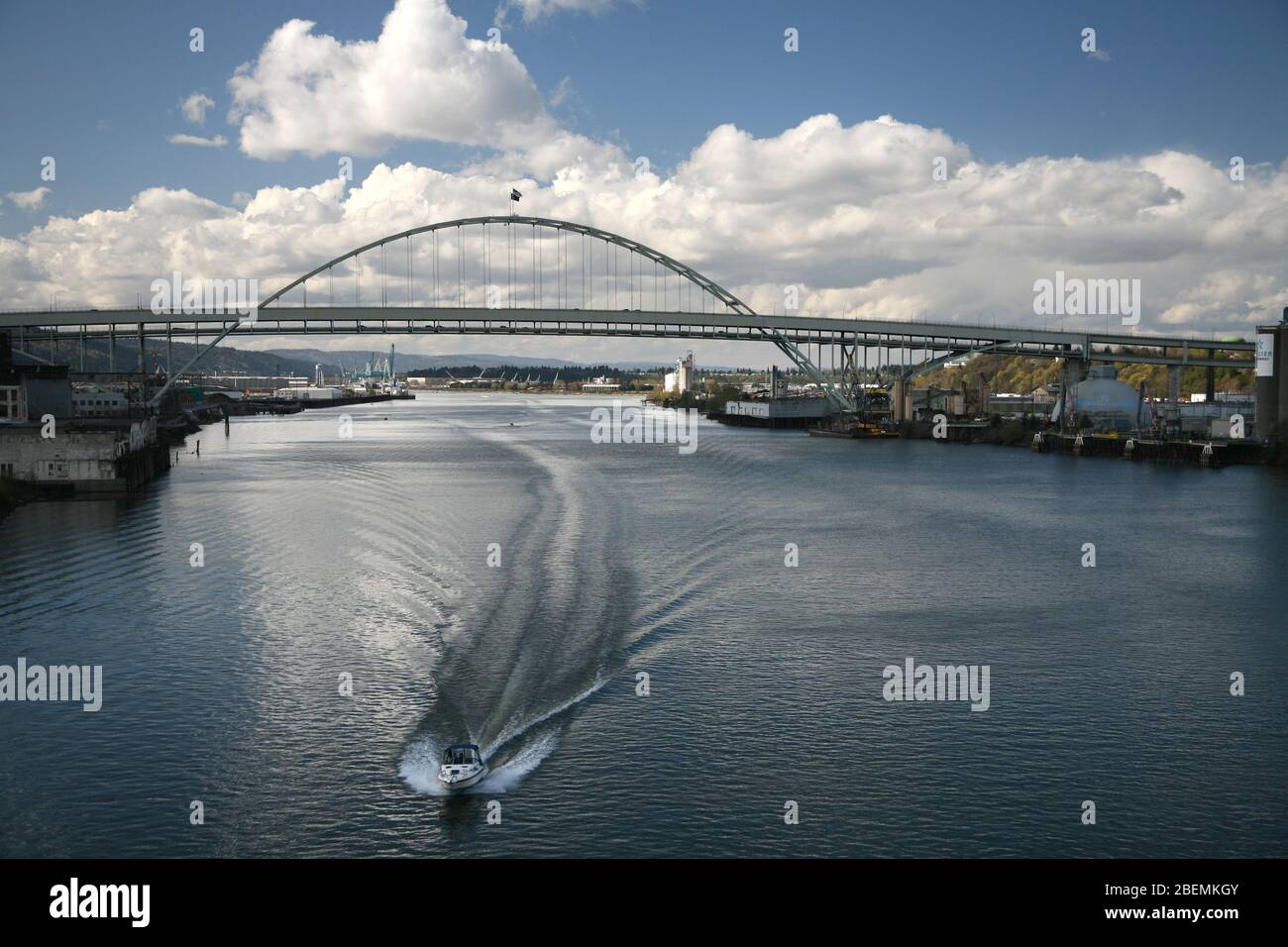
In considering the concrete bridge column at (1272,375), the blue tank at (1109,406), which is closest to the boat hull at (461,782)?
the concrete bridge column at (1272,375)

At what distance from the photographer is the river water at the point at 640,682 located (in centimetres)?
970

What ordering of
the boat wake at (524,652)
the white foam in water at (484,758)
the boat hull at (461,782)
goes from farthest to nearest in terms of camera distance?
the boat wake at (524,652) → the white foam in water at (484,758) → the boat hull at (461,782)

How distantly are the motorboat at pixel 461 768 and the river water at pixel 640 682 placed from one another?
0.14 meters

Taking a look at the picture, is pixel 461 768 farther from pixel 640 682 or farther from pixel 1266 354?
pixel 1266 354

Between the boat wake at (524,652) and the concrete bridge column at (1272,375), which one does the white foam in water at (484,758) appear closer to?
the boat wake at (524,652)

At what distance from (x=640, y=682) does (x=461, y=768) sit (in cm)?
372

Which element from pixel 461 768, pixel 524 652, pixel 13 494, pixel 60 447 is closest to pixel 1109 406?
pixel 60 447

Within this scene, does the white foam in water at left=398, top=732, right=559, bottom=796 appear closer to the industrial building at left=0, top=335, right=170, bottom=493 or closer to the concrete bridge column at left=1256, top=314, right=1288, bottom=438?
the industrial building at left=0, top=335, right=170, bottom=493

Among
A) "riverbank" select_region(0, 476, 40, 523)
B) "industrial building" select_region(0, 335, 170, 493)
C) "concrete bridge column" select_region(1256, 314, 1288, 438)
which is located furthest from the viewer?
"concrete bridge column" select_region(1256, 314, 1288, 438)

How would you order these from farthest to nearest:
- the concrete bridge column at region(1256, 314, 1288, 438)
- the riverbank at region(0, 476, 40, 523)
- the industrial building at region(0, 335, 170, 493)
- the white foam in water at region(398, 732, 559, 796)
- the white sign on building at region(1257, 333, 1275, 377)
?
the white sign on building at region(1257, 333, 1275, 377) → the concrete bridge column at region(1256, 314, 1288, 438) → the industrial building at region(0, 335, 170, 493) → the riverbank at region(0, 476, 40, 523) → the white foam in water at region(398, 732, 559, 796)

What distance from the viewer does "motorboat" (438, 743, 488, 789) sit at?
10.2 meters

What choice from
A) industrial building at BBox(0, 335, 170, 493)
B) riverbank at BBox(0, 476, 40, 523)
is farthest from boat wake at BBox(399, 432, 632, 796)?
industrial building at BBox(0, 335, 170, 493)

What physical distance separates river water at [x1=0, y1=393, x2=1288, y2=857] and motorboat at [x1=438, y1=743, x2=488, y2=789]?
0.45 ft

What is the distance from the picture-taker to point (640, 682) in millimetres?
13617
